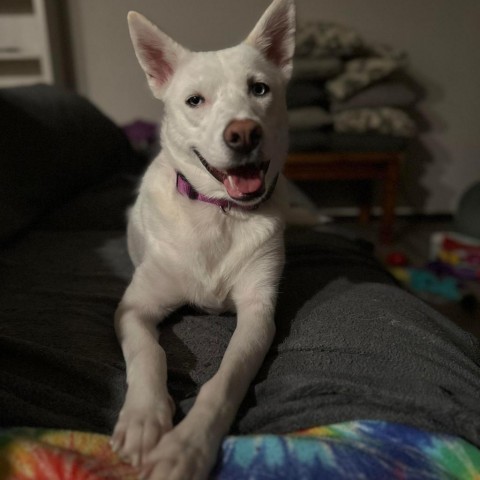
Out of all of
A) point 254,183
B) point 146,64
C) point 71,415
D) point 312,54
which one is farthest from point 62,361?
point 312,54

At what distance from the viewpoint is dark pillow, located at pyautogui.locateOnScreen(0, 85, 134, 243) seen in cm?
166

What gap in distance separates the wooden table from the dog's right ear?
1954mm

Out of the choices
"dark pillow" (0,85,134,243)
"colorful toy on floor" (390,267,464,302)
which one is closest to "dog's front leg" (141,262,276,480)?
"dark pillow" (0,85,134,243)

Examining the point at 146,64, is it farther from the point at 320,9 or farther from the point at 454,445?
the point at 320,9

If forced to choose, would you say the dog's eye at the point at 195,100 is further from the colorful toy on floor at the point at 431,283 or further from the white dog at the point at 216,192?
the colorful toy on floor at the point at 431,283

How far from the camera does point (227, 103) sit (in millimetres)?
1047

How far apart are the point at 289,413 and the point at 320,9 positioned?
3.36m

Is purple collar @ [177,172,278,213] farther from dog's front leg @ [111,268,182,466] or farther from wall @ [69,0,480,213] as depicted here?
wall @ [69,0,480,213]

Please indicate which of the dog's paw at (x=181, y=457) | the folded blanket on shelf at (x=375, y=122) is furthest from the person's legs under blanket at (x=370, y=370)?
the folded blanket on shelf at (x=375, y=122)

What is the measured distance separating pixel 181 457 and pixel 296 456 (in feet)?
0.54

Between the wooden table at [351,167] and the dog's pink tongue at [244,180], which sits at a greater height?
the dog's pink tongue at [244,180]

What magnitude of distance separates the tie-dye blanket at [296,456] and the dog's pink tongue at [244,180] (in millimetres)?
533

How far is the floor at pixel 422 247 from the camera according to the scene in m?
2.26

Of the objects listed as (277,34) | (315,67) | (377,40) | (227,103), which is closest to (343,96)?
(315,67)
